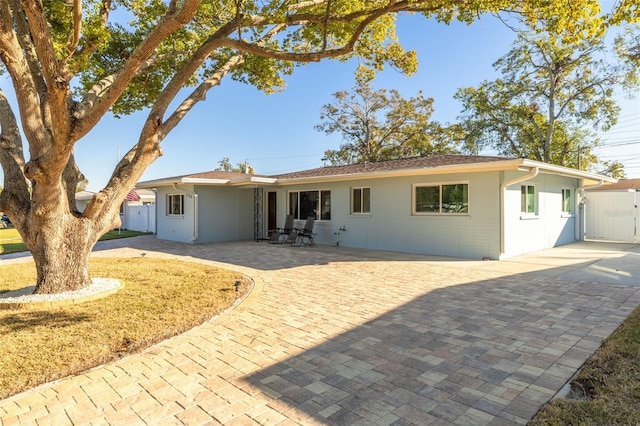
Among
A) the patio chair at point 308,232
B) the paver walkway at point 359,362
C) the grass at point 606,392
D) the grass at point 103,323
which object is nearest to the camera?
the grass at point 606,392

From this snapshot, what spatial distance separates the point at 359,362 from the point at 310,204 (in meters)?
11.7

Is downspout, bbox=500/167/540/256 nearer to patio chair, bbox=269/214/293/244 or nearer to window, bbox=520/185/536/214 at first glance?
window, bbox=520/185/536/214

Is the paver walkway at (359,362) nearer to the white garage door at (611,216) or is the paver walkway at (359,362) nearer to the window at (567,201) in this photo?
the window at (567,201)

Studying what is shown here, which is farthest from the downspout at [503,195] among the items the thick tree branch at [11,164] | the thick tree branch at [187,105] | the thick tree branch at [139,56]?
the thick tree branch at [11,164]

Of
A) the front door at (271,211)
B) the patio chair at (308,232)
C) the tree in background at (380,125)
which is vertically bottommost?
the patio chair at (308,232)

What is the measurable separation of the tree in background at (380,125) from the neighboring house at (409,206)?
14.1 m

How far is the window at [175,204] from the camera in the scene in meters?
16.2

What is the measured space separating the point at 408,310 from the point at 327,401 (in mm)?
2723

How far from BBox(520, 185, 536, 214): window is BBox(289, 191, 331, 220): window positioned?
21.5 feet

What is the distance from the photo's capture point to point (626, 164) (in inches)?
1094

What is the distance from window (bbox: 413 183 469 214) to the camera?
10.7 metres

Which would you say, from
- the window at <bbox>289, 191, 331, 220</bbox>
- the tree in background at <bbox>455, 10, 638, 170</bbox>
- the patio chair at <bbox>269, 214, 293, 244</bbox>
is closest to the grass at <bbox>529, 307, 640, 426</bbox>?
the window at <bbox>289, 191, 331, 220</bbox>

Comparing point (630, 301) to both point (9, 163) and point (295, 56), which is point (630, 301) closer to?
point (295, 56)

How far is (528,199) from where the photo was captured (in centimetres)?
1146
